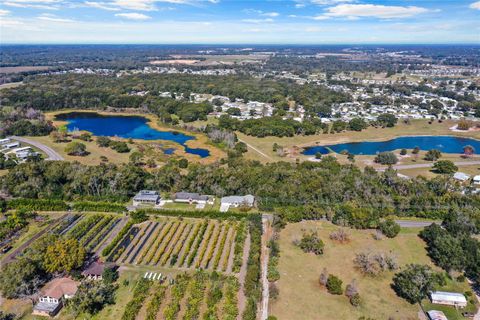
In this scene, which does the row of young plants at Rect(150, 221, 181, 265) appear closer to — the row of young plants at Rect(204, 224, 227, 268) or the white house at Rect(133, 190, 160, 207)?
the row of young plants at Rect(204, 224, 227, 268)

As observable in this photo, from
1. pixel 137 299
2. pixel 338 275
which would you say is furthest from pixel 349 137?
pixel 137 299

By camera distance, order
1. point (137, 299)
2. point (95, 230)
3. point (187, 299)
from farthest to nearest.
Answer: point (95, 230) → point (187, 299) → point (137, 299)

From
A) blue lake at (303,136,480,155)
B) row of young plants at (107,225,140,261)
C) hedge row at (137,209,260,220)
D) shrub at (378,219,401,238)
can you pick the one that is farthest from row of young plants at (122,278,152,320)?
blue lake at (303,136,480,155)

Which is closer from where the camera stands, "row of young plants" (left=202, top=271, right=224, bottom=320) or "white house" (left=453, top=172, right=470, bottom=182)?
"row of young plants" (left=202, top=271, right=224, bottom=320)

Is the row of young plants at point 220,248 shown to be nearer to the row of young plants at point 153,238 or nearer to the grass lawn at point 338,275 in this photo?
the grass lawn at point 338,275

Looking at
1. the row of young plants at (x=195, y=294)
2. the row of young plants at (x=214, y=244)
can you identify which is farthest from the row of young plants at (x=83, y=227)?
the row of young plants at (x=195, y=294)

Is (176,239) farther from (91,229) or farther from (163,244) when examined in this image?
(91,229)

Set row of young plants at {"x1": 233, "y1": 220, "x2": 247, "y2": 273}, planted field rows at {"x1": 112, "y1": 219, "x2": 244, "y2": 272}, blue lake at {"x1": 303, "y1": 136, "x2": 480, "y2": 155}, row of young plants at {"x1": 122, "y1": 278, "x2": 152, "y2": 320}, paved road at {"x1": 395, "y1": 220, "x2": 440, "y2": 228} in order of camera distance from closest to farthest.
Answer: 1. row of young plants at {"x1": 122, "y1": 278, "x2": 152, "y2": 320}
2. row of young plants at {"x1": 233, "y1": 220, "x2": 247, "y2": 273}
3. planted field rows at {"x1": 112, "y1": 219, "x2": 244, "y2": 272}
4. paved road at {"x1": 395, "y1": 220, "x2": 440, "y2": 228}
5. blue lake at {"x1": 303, "y1": 136, "x2": 480, "y2": 155}
